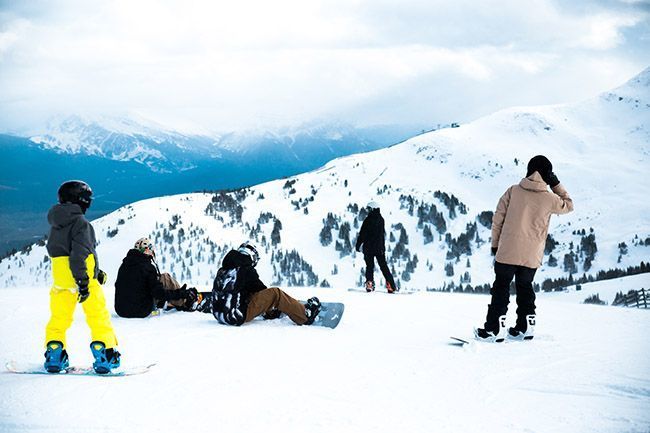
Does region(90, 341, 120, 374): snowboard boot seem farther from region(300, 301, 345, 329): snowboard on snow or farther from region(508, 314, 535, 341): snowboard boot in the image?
region(508, 314, 535, 341): snowboard boot

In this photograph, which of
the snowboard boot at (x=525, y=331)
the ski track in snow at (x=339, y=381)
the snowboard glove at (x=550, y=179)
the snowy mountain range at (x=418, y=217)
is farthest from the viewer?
the snowy mountain range at (x=418, y=217)

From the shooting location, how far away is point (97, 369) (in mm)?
5441

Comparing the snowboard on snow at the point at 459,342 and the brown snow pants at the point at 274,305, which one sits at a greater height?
the brown snow pants at the point at 274,305

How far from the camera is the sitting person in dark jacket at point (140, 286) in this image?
27.5 ft

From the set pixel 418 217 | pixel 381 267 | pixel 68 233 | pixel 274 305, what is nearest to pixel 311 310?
pixel 274 305

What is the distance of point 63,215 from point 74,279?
70cm

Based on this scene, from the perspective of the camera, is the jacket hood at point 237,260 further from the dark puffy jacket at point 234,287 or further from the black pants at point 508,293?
the black pants at point 508,293

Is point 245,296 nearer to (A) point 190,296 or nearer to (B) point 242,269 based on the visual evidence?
(B) point 242,269

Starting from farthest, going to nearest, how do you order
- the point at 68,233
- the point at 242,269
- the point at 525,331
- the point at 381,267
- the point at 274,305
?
the point at 381,267
the point at 274,305
the point at 242,269
the point at 525,331
the point at 68,233

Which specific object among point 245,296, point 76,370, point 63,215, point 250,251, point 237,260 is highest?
point 63,215

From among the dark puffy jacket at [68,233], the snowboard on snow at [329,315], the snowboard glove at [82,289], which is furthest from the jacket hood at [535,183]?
the snowboard glove at [82,289]

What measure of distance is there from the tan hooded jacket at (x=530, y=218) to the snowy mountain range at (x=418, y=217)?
119 feet

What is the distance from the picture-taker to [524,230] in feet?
22.8

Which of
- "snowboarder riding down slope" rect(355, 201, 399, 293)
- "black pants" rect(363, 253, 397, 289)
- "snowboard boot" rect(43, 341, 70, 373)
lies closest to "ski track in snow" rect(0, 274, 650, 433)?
Result: "snowboard boot" rect(43, 341, 70, 373)
